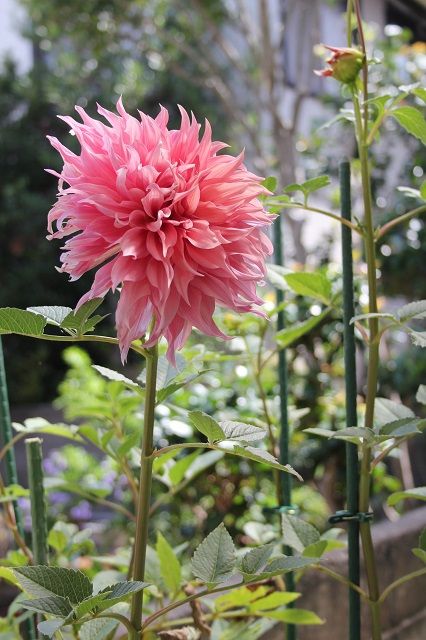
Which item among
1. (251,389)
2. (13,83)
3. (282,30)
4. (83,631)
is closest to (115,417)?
(83,631)

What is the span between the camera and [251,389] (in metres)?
2.05

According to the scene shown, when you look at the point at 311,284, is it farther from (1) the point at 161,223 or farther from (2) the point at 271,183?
(1) the point at 161,223

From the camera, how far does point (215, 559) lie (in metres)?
0.63

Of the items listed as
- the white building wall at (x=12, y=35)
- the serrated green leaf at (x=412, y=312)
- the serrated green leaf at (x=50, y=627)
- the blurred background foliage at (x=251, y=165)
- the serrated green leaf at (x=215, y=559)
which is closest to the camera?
the serrated green leaf at (x=50, y=627)

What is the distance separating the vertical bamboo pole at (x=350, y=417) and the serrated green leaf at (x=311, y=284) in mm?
19

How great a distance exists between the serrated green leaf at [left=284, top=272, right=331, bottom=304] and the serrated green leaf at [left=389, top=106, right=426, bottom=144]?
6.4 inches

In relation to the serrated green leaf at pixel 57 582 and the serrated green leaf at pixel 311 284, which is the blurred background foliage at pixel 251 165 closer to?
the serrated green leaf at pixel 311 284

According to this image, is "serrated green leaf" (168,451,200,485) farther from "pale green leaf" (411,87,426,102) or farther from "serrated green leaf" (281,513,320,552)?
"pale green leaf" (411,87,426,102)

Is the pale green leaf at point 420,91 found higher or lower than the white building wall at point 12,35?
lower

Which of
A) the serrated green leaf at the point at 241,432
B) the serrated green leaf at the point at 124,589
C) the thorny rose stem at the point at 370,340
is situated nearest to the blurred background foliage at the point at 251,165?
the thorny rose stem at the point at 370,340

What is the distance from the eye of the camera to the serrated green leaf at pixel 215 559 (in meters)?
0.61

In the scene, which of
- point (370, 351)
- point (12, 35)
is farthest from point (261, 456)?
point (12, 35)

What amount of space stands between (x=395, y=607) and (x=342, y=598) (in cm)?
14

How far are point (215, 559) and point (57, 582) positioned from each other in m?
0.13
